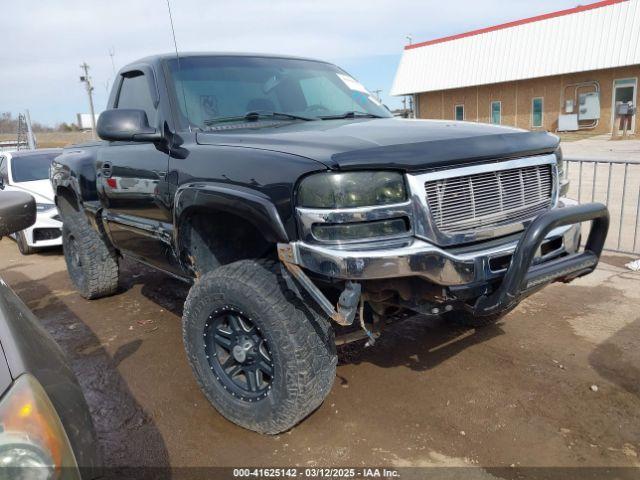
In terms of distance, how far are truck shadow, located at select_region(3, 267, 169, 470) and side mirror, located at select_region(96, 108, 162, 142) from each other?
1365 mm

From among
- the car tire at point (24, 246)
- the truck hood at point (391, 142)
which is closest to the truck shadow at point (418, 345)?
the truck hood at point (391, 142)

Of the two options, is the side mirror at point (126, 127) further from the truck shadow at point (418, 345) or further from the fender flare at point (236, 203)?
the truck shadow at point (418, 345)

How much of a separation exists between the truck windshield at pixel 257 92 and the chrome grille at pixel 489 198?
4.40ft

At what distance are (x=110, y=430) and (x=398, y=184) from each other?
217 cm

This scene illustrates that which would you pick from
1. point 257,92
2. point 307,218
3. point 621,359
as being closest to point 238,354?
point 307,218

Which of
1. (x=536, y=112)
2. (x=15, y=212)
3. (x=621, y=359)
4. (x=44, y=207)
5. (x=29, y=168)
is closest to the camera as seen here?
(x=15, y=212)

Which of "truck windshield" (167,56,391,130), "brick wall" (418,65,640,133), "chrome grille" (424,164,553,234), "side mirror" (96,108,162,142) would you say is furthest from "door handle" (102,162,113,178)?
"brick wall" (418,65,640,133)

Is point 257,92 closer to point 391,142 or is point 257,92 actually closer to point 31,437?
point 391,142

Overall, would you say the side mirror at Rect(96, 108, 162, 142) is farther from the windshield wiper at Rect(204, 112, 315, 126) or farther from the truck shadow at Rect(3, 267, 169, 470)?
the truck shadow at Rect(3, 267, 169, 470)

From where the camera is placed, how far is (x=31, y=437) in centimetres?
128

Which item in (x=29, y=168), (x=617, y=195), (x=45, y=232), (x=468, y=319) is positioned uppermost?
(x=29, y=168)

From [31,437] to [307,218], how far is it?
1.35 meters

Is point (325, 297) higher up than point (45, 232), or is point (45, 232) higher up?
point (325, 297)

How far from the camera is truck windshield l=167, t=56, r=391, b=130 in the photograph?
11.0 feet
